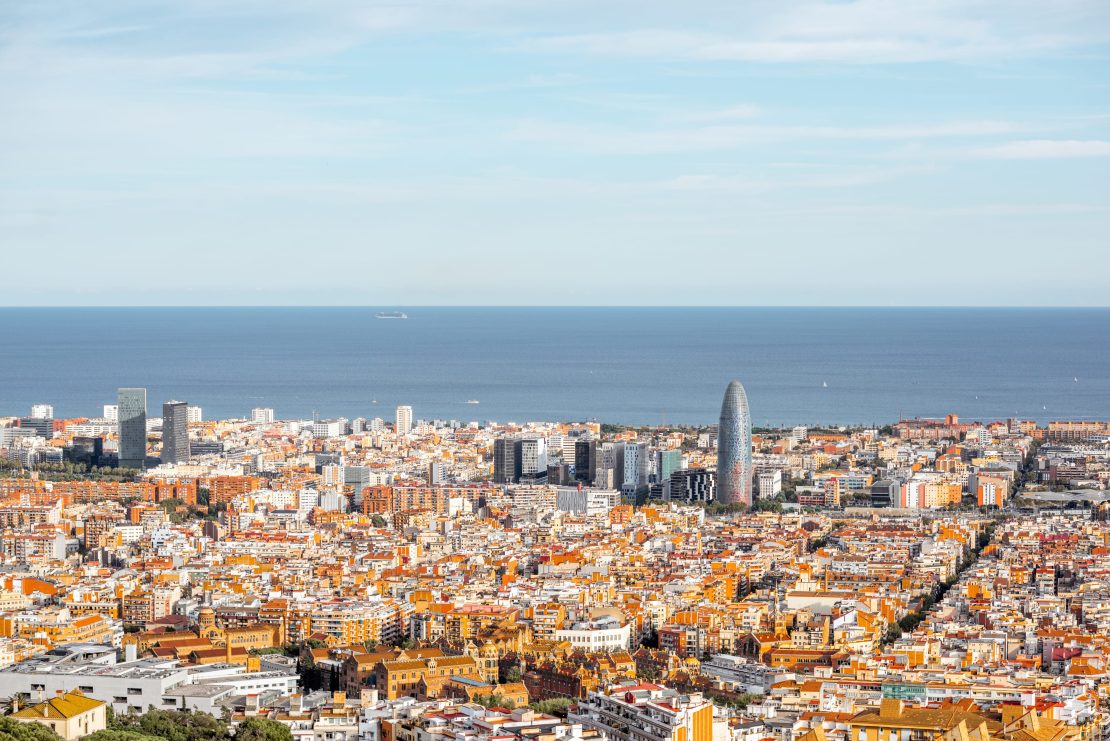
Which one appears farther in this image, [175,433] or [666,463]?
[175,433]

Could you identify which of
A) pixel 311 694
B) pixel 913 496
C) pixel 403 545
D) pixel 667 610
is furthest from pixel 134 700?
pixel 913 496

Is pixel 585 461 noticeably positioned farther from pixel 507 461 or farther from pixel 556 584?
pixel 556 584

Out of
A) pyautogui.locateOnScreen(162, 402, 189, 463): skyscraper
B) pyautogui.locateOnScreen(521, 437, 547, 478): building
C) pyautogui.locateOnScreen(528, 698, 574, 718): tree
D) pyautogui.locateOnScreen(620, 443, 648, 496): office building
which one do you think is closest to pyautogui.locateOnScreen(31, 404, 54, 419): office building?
pyautogui.locateOnScreen(162, 402, 189, 463): skyscraper

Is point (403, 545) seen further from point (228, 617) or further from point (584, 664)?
point (584, 664)

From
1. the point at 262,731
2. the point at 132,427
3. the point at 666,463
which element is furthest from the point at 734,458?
the point at 262,731

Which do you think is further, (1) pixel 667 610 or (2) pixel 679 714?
(1) pixel 667 610

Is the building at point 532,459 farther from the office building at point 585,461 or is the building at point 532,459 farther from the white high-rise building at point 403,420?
the white high-rise building at point 403,420

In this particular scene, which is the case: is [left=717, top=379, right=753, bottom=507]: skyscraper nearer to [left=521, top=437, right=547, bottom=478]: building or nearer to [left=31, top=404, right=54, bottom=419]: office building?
[left=521, top=437, right=547, bottom=478]: building

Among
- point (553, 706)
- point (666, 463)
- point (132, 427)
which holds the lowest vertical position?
point (553, 706)
